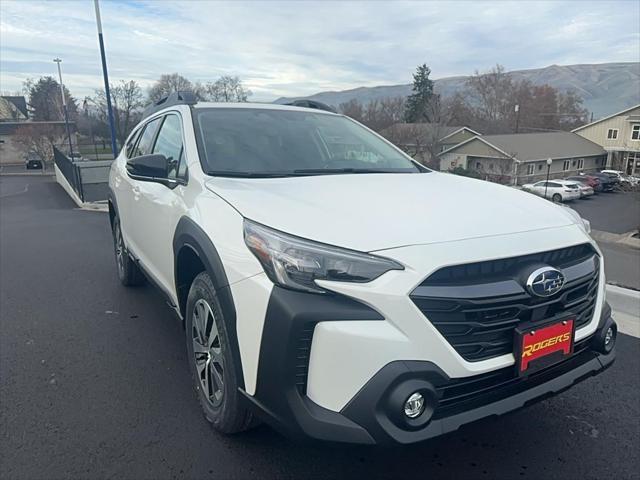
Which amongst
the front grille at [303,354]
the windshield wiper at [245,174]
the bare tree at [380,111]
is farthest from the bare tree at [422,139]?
the front grille at [303,354]

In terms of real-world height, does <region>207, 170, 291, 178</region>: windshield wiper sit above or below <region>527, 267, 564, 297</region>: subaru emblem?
above

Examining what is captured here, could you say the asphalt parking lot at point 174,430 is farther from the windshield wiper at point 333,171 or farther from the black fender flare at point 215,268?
the windshield wiper at point 333,171

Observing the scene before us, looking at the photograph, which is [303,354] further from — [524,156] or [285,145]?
[524,156]

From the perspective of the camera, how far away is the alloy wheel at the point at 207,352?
7.62ft

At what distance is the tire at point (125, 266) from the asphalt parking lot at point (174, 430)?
30.9 inches

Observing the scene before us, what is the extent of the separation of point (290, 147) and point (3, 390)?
7.74 ft

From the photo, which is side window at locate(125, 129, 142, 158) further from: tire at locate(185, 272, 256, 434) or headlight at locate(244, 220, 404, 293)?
headlight at locate(244, 220, 404, 293)

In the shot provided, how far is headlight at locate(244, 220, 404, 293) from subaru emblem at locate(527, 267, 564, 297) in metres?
0.56

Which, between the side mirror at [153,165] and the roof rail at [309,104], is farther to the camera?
the roof rail at [309,104]

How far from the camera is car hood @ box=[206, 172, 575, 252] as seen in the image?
1854 mm

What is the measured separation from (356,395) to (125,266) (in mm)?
3705

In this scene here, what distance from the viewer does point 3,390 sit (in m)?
2.94

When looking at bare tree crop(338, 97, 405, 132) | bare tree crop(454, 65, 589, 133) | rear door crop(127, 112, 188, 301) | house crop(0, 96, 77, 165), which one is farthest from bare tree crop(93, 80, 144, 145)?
rear door crop(127, 112, 188, 301)

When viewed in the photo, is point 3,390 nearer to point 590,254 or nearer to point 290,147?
point 290,147
